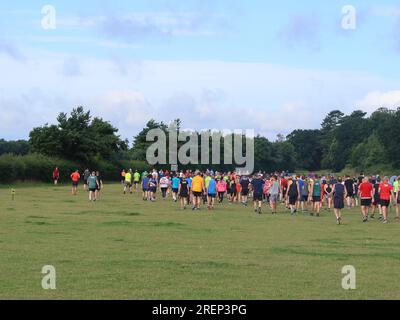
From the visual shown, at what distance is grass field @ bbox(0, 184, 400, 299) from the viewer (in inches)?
489

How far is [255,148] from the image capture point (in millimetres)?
143250

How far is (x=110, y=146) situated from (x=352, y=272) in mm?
68859

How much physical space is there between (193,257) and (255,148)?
127 meters

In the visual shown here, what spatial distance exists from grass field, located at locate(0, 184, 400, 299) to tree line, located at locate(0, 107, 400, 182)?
3928cm

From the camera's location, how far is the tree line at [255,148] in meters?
73.1

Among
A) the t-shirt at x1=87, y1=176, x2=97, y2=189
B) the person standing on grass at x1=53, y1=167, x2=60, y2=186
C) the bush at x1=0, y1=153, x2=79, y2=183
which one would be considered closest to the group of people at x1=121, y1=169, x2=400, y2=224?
the t-shirt at x1=87, y1=176, x2=97, y2=189

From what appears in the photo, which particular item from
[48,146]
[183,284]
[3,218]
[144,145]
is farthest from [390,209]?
[144,145]

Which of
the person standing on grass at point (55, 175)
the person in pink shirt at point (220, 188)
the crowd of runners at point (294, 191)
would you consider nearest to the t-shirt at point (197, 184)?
the crowd of runners at point (294, 191)

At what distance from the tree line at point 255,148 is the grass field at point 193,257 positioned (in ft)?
129

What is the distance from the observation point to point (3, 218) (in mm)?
27391

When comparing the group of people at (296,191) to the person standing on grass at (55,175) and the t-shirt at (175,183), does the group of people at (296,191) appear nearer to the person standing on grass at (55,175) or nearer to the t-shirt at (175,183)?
the t-shirt at (175,183)

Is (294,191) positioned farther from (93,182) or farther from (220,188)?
(93,182)

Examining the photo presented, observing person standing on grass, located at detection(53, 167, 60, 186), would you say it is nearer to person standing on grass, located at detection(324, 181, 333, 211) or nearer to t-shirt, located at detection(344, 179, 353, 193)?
person standing on grass, located at detection(324, 181, 333, 211)

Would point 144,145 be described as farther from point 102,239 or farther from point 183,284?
point 183,284
